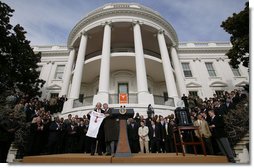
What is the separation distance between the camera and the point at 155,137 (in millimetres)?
6434

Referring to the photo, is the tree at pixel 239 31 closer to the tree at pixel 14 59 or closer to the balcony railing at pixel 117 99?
the balcony railing at pixel 117 99

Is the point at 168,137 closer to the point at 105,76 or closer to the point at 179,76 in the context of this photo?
the point at 105,76

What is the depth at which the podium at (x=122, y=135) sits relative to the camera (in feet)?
12.1

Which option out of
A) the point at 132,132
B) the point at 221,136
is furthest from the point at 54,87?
the point at 221,136

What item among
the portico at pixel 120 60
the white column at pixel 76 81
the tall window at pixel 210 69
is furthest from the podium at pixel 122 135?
the tall window at pixel 210 69

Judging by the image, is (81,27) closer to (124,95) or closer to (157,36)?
(157,36)

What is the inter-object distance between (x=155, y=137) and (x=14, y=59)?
1099cm

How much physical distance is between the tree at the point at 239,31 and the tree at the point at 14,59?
14.0 m

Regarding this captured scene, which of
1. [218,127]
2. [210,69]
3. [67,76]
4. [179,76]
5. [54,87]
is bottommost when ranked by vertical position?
[218,127]

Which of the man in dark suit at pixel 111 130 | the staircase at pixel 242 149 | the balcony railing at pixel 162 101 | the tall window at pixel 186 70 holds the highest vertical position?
the tall window at pixel 186 70

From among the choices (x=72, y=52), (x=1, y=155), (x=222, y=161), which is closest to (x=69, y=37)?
(x=72, y=52)

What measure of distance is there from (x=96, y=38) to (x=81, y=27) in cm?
173

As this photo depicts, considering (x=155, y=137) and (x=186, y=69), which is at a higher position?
(x=186, y=69)

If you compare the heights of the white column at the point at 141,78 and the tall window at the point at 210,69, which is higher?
the tall window at the point at 210,69
